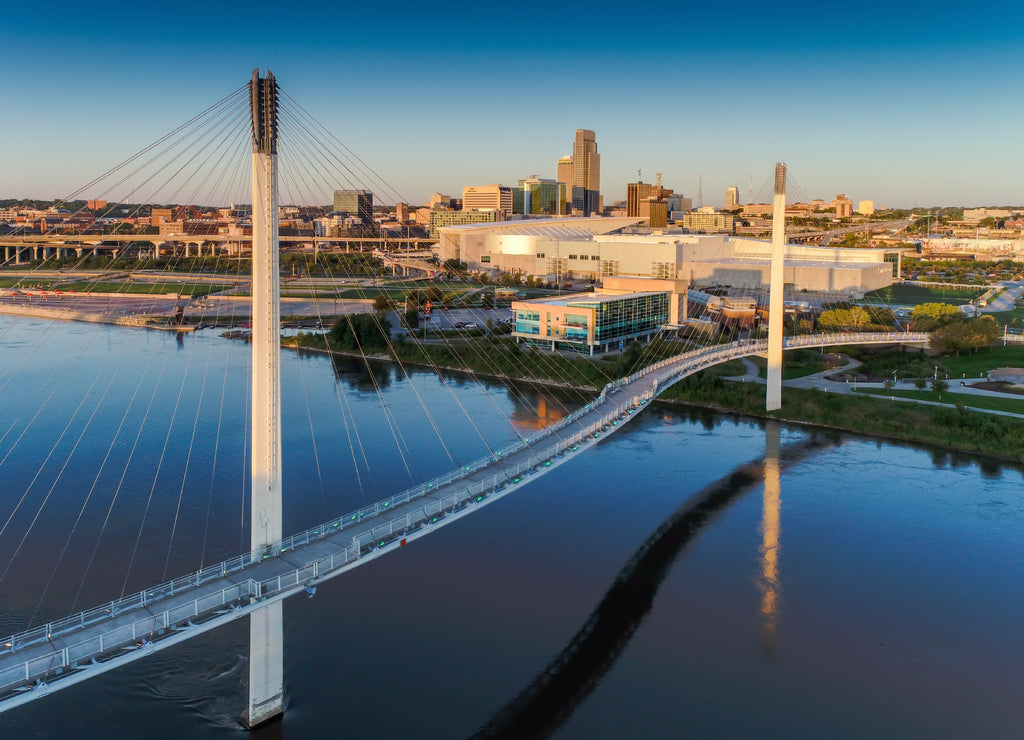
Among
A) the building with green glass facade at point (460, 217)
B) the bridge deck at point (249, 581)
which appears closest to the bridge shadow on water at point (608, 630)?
the bridge deck at point (249, 581)

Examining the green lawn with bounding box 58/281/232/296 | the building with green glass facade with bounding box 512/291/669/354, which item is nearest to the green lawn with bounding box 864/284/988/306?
the building with green glass facade with bounding box 512/291/669/354

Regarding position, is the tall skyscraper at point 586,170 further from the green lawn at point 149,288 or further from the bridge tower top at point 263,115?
the bridge tower top at point 263,115

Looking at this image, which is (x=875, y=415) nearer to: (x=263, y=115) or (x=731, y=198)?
(x=263, y=115)

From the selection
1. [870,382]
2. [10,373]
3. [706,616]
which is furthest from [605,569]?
[10,373]

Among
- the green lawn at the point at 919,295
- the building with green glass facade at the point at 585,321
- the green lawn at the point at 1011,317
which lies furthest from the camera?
the green lawn at the point at 919,295

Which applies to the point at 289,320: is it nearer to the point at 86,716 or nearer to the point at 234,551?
the point at 234,551

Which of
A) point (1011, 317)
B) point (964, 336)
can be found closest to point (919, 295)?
point (1011, 317)
